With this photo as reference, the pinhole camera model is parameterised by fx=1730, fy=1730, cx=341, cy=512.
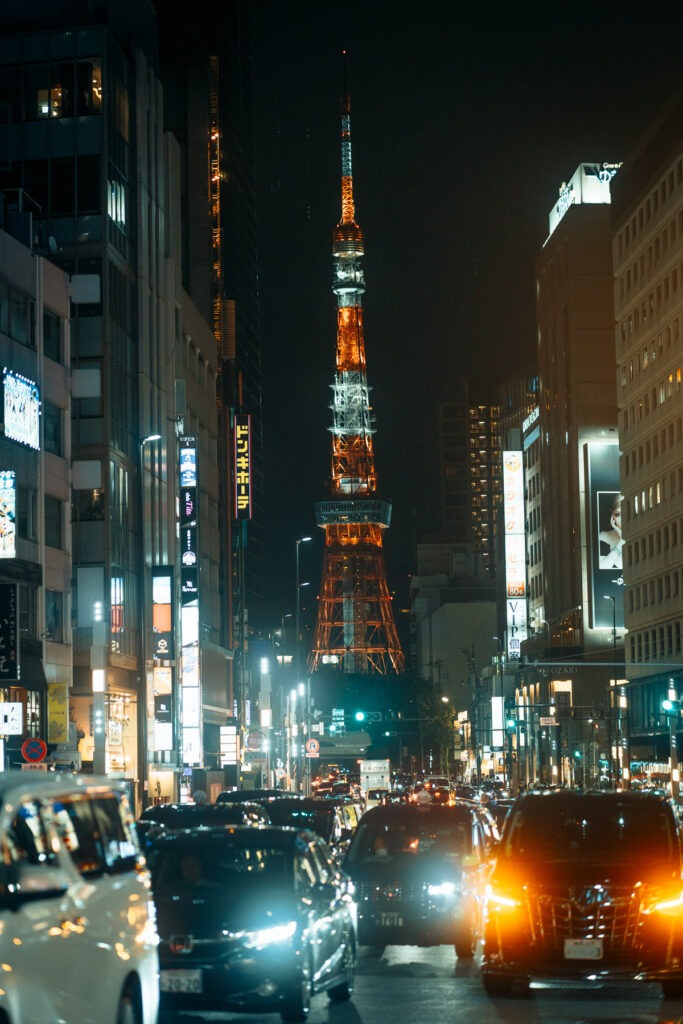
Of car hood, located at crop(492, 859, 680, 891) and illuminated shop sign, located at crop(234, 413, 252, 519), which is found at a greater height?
illuminated shop sign, located at crop(234, 413, 252, 519)

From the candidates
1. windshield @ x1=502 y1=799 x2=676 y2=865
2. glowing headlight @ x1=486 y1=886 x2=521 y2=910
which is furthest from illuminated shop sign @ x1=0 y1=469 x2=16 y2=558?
glowing headlight @ x1=486 y1=886 x2=521 y2=910

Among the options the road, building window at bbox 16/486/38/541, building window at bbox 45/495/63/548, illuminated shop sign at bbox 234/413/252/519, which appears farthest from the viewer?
illuminated shop sign at bbox 234/413/252/519

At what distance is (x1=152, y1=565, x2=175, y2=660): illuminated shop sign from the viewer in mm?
67500

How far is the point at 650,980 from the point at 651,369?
92226mm

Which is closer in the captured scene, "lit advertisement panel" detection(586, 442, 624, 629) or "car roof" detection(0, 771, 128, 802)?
"car roof" detection(0, 771, 128, 802)

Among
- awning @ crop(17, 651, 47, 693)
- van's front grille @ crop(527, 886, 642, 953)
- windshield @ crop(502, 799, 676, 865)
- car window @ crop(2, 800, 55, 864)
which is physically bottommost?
van's front grille @ crop(527, 886, 642, 953)

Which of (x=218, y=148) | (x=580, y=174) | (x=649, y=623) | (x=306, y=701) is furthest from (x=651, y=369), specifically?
(x=218, y=148)

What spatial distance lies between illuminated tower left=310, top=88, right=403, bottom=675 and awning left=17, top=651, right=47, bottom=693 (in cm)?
12975

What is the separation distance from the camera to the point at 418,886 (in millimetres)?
20312

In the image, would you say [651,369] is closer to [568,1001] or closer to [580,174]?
[580,174]

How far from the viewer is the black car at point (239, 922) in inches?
552

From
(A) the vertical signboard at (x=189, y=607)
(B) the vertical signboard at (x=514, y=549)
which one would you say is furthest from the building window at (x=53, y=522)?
Result: (B) the vertical signboard at (x=514, y=549)

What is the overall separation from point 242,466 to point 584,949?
8550 centimetres

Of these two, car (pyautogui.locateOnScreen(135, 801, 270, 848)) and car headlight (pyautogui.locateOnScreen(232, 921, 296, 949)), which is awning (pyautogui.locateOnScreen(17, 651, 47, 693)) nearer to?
car (pyautogui.locateOnScreen(135, 801, 270, 848))
